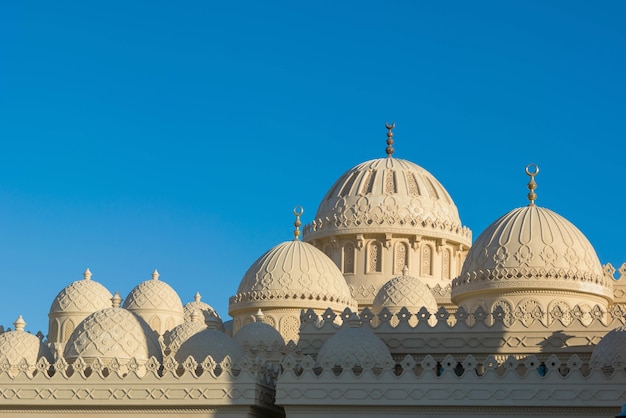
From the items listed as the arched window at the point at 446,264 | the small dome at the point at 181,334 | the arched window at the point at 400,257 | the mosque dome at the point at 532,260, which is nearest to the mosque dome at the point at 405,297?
the mosque dome at the point at 532,260

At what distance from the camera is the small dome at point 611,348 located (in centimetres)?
2466

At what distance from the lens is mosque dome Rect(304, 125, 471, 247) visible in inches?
1444

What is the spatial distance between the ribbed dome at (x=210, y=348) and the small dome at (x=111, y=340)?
0.95 meters

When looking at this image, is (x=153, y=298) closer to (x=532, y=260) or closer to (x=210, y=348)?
(x=210, y=348)

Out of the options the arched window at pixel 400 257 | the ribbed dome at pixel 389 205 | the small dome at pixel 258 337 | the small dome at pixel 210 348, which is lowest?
the small dome at pixel 210 348

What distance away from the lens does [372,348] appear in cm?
2600

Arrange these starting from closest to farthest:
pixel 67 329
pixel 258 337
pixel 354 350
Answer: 1. pixel 354 350
2. pixel 258 337
3. pixel 67 329

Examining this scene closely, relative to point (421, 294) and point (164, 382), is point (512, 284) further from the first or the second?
point (164, 382)

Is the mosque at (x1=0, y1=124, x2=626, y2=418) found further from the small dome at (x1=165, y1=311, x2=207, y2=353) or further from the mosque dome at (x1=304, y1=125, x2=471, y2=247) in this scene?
the mosque dome at (x1=304, y1=125, x2=471, y2=247)

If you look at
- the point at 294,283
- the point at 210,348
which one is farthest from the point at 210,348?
the point at 294,283

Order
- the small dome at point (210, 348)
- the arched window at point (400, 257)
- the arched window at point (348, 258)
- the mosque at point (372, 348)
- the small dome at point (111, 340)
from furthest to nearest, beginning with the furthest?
the arched window at point (348, 258)
the arched window at point (400, 257)
the small dome at point (111, 340)
the small dome at point (210, 348)
the mosque at point (372, 348)

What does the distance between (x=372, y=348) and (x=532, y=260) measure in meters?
5.46

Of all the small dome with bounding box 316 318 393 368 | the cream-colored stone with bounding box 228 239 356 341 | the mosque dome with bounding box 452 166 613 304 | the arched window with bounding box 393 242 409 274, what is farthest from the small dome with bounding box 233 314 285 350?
the arched window with bounding box 393 242 409 274

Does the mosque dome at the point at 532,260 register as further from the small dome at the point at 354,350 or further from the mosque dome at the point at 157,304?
the mosque dome at the point at 157,304
